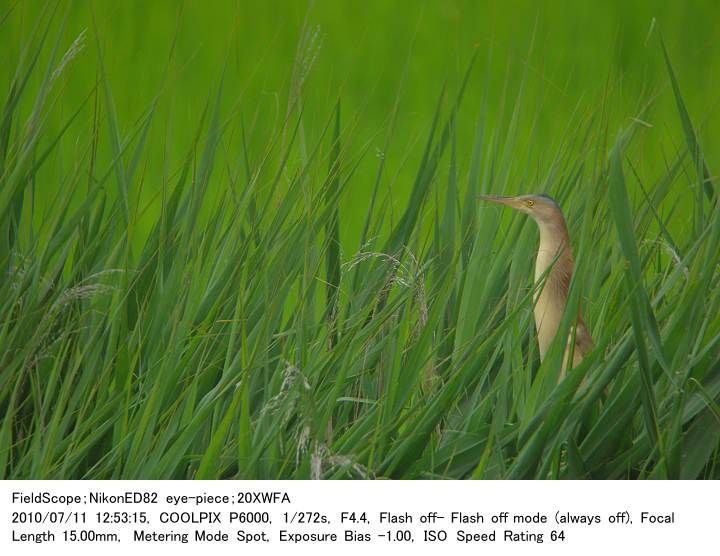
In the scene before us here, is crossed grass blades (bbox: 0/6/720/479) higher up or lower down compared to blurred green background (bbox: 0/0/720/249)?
lower down

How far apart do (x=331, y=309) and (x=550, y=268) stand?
13.6 inches

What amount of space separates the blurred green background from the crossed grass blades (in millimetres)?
26

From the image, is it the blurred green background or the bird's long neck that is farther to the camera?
the blurred green background

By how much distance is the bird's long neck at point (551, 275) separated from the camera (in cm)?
118

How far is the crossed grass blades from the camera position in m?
1.07

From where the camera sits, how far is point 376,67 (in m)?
1.51

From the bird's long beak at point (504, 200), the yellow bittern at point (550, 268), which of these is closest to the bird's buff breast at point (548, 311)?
the yellow bittern at point (550, 268)

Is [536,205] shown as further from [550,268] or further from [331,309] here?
[331,309]
